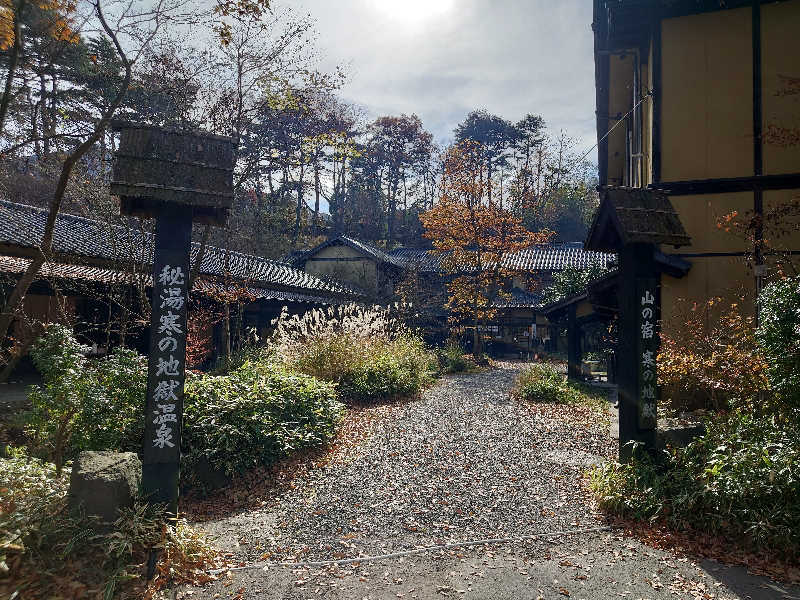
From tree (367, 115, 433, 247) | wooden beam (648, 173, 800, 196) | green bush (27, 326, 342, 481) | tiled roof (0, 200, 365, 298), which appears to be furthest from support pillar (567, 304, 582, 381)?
tree (367, 115, 433, 247)

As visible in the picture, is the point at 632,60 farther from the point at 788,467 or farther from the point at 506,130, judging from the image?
the point at 506,130

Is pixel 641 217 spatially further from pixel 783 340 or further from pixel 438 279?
pixel 438 279

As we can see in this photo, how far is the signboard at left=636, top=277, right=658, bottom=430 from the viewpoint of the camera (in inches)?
194

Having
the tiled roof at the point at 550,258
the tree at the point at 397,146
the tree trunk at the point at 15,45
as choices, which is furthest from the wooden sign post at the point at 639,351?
the tree at the point at 397,146

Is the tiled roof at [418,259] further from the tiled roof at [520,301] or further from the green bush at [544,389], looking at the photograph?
the green bush at [544,389]

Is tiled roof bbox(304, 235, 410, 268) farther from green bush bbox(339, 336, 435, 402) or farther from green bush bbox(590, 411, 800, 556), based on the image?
green bush bbox(590, 411, 800, 556)

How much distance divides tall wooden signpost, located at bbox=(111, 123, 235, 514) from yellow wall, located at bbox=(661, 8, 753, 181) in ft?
23.1

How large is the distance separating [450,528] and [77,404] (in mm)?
4128

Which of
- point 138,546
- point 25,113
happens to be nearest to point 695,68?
point 138,546

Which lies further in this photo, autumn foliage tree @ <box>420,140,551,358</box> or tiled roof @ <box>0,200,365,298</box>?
autumn foliage tree @ <box>420,140,551,358</box>

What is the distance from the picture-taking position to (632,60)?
1025 cm

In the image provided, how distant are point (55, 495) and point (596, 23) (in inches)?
422

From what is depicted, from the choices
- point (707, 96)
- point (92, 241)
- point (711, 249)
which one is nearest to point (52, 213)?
point (92, 241)

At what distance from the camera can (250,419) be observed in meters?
6.06
